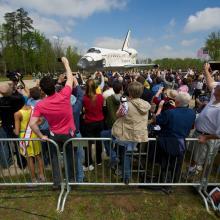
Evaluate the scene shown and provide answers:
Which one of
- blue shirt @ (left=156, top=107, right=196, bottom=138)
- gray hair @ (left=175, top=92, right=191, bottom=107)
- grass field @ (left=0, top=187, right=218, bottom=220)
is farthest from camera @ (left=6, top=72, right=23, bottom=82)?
gray hair @ (left=175, top=92, right=191, bottom=107)

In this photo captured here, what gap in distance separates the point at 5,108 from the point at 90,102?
1.64 meters

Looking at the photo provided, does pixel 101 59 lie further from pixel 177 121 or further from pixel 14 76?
pixel 177 121

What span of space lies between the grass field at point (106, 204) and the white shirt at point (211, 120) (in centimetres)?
125

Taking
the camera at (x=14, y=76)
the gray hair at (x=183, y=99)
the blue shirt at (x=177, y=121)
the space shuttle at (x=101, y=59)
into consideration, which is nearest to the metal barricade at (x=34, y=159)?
the camera at (x=14, y=76)

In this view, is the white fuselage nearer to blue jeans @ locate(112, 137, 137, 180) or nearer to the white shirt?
blue jeans @ locate(112, 137, 137, 180)

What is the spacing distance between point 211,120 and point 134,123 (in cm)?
130

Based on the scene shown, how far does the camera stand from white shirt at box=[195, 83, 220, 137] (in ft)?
12.5

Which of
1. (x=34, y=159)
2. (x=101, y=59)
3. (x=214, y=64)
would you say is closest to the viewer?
(x=34, y=159)

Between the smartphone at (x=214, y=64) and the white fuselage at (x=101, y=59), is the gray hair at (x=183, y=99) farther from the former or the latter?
the white fuselage at (x=101, y=59)

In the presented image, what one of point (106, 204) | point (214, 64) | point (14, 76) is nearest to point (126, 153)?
point (106, 204)

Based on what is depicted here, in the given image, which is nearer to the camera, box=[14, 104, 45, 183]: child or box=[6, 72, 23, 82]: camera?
box=[14, 104, 45, 183]: child

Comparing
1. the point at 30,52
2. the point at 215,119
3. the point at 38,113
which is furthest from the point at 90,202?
the point at 30,52

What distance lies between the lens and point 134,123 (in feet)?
12.4

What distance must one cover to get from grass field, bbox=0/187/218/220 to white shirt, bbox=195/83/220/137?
1.25 m
